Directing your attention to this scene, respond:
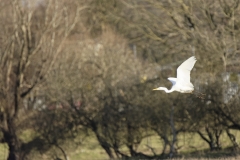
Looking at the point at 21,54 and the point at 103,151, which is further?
the point at 21,54

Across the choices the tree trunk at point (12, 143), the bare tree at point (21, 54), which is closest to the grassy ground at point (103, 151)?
the tree trunk at point (12, 143)

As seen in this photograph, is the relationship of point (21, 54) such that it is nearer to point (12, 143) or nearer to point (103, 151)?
point (12, 143)

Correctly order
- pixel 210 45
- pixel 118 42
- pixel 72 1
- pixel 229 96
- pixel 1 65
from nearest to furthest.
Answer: pixel 229 96, pixel 210 45, pixel 1 65, pixel 72 1, pixel 118 42

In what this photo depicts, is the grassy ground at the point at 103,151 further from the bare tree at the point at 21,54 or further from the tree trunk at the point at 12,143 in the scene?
the bare tree at the point at 21,54

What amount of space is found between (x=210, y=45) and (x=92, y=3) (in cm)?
1386

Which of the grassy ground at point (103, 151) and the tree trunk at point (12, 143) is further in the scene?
the tree trunk at point (12, 143)

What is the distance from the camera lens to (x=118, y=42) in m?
33.6

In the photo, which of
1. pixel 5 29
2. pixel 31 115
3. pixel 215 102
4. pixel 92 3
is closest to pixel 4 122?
pixel 31 115

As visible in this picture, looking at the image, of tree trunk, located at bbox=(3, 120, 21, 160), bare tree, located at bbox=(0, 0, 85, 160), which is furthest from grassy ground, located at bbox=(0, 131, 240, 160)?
bare tree, located at bbox=(0, 0, 85, 160)

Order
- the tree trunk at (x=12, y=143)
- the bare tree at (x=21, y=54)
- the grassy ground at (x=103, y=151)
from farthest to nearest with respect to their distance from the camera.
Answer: the bare tree at (x=21, y=54), the tree trunk at (x=12, y=143), the grassy ground at (x=103, y=151)

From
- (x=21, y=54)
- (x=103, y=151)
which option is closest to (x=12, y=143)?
(x=103, y=151)

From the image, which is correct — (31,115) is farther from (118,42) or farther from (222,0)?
(118,42)

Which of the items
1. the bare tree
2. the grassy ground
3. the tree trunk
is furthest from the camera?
the bare tree

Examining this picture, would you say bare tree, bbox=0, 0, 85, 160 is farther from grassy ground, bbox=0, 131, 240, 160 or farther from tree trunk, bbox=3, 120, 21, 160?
grassy ground, bbox=0, 131, 240, 160
